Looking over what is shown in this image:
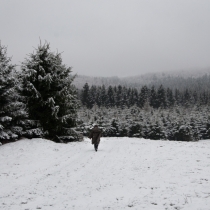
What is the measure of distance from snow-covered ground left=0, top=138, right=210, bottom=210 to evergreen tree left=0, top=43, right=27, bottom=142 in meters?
2.20

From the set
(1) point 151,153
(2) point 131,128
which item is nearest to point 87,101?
(2) point 131,128

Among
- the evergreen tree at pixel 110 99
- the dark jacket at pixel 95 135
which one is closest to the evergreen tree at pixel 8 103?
the dark jacket at pixel 95 135

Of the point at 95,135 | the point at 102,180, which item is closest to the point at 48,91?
the point at 95,135

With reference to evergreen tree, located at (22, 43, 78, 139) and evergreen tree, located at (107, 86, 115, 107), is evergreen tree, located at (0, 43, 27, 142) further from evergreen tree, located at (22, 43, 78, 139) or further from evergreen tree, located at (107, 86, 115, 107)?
evergreen tree, located at (107, 86, 115, 107)

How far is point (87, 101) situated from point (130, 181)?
100 meters

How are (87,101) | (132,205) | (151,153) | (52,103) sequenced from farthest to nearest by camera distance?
(87,101) < (52,103) < (151,153) < (132,205)

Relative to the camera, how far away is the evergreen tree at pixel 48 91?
20609mm

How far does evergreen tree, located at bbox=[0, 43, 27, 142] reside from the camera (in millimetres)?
17531

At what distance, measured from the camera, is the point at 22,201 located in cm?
796

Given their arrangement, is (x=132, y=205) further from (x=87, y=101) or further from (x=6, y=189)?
(x=87, y=101)

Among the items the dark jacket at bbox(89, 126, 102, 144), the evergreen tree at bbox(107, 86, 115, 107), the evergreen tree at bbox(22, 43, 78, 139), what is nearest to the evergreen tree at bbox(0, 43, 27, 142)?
the evergreen tree at bbox(22, 43, 78, 139)

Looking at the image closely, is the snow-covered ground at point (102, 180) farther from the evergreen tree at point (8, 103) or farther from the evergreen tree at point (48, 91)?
the evergreen tree at point (48, 91)

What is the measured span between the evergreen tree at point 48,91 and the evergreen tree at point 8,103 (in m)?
1.86

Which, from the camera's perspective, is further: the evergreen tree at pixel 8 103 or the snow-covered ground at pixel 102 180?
the evergreen tree at pixel 8 103
